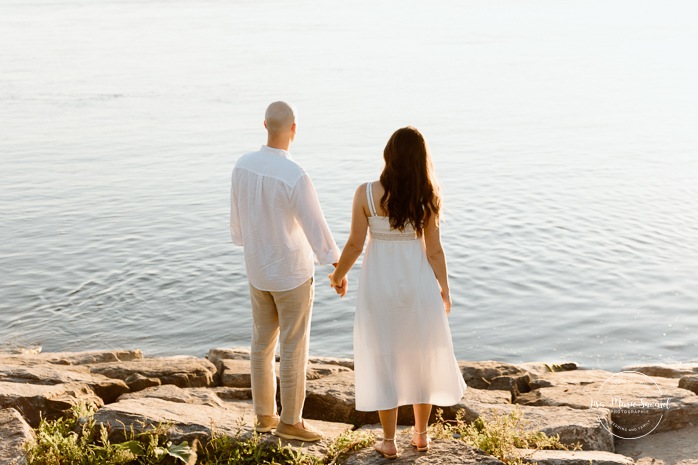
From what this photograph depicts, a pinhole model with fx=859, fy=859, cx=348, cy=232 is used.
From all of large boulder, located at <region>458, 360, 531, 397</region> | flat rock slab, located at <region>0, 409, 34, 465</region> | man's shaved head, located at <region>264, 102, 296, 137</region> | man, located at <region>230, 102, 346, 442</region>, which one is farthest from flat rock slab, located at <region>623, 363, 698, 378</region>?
flat rock slab, located at <region>0, 409, 34, 465</region>

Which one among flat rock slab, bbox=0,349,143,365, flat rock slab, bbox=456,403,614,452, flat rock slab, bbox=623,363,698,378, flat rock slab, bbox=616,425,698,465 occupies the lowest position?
flat rock slab, bbox=623,363,698,378

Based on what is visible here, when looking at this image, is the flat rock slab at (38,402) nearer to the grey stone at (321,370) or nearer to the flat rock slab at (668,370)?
the grey stone at (321,370)

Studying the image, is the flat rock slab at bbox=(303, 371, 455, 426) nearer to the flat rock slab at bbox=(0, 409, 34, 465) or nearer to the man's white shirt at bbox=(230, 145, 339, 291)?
the man's white shirt at bbox=(230, 145, 339, 291)

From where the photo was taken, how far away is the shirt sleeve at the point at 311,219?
5.34 m

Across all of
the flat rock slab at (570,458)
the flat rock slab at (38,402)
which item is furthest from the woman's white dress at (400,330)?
the flat rock slab at (38,402)

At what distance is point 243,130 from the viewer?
2289 cm

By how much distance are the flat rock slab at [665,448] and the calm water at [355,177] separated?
4.00m

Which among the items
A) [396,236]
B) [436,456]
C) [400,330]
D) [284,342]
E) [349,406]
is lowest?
[349,406]

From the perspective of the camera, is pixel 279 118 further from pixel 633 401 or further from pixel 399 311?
pixel 633 401

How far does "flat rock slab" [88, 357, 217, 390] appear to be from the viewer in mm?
7535

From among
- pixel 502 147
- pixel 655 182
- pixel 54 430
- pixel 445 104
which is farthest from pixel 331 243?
pixel 445 104

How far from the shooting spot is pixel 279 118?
529 centimetres

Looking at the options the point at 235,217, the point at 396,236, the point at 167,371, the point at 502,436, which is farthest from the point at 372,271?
the point at 167,371

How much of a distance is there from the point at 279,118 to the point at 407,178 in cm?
88
